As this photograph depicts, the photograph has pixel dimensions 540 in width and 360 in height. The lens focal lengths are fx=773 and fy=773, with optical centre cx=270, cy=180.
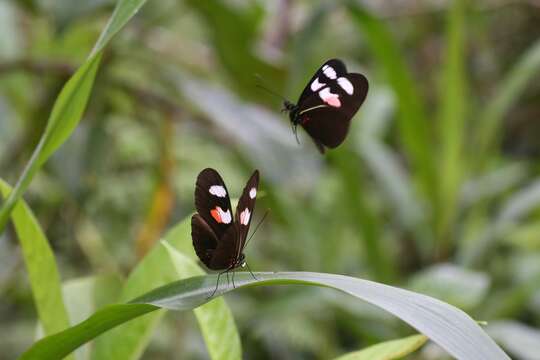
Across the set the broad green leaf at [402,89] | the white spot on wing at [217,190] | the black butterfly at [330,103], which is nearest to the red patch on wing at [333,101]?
the black butterfly at [330,103]

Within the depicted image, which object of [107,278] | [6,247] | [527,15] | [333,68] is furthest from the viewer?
[527,15]

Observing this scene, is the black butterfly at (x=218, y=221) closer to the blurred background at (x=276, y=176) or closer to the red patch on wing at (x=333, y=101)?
the red patch on wing at (x=333, y=101)

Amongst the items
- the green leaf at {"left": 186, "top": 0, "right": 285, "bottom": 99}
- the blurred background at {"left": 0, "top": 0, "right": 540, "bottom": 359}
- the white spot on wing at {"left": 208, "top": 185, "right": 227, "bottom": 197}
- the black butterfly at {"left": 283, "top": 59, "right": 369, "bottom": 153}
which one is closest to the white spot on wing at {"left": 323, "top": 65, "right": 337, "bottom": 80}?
the black butterfly at {"left": 283, "top": 59, "right": 369, "bottom": 153}

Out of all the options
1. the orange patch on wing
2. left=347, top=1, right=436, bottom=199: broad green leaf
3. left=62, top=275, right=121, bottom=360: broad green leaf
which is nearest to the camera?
the orange patch on wing

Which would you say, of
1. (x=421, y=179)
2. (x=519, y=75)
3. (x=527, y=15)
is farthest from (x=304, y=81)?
(x=527, y=15)

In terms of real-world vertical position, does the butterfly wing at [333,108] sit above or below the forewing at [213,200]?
above

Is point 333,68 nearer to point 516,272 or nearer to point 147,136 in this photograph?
point 516,272

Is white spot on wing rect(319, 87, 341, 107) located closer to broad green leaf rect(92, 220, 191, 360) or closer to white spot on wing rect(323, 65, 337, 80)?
white spot on wing rect(323, 65, 337, 80)

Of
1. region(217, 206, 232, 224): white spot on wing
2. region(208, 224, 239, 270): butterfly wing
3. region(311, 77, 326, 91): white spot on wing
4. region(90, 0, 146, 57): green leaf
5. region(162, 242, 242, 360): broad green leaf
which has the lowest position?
region(162, 242, 242, 360): broad green leaf
